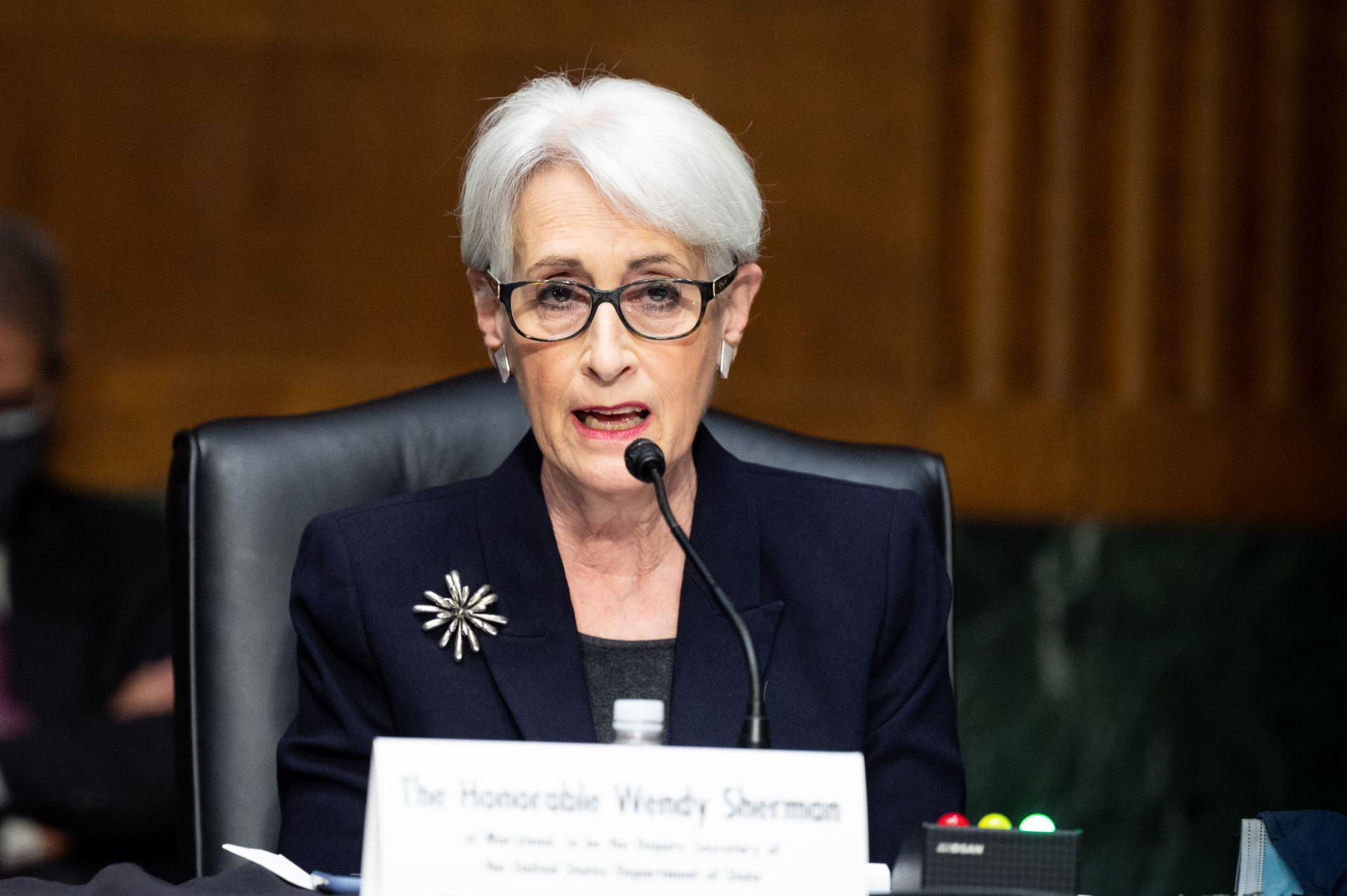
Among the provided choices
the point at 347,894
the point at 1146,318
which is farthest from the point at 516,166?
the point at 1146,318

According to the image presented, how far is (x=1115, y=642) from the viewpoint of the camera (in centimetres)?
322

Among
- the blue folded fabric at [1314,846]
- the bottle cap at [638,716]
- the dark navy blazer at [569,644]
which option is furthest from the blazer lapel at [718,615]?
the blue folded fabric at [1314,846]

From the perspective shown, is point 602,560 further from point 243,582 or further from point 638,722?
point 638,722

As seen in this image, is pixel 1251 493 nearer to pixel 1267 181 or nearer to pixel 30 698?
pixel 1267 181

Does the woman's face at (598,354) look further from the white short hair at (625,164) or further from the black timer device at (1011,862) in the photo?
the black timer device at (1011,862)

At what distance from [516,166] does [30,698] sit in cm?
144

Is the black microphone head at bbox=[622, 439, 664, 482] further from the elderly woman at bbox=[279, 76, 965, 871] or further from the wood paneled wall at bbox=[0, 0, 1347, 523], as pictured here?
the wood paneled wall at bbox=[0, 0, 1347, 523]

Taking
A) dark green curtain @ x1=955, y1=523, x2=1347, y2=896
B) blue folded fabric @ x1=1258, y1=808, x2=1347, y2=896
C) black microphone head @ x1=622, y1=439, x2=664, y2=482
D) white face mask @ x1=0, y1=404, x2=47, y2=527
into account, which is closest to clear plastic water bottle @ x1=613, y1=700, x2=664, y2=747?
black microphone head @ x1=622, y1=439, x2=664, y2=482

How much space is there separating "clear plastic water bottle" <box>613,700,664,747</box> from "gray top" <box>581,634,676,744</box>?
518mm

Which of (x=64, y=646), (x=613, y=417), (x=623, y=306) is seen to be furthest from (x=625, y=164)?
(x=64, y=646)

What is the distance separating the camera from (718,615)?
161cm

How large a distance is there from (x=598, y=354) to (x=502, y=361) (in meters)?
0.23

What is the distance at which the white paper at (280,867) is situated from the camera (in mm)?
1142

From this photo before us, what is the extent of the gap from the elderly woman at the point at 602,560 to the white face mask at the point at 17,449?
1186 millimetres
